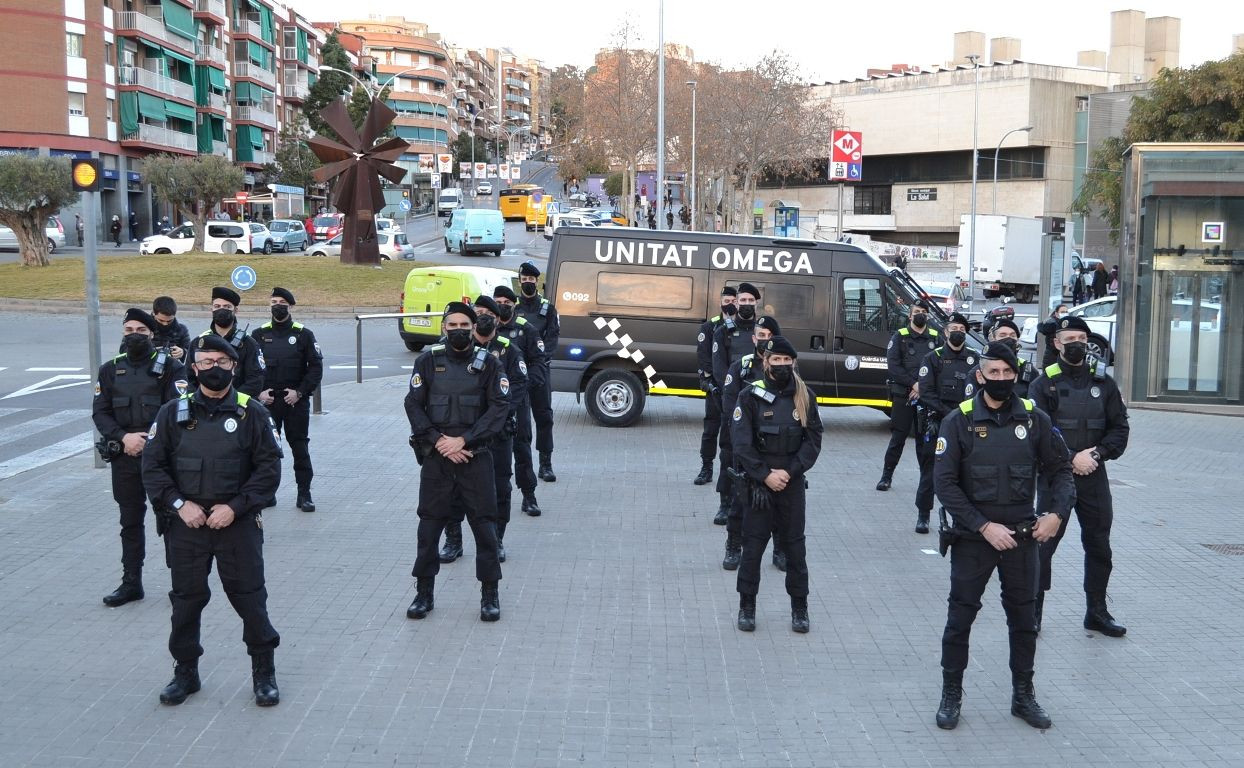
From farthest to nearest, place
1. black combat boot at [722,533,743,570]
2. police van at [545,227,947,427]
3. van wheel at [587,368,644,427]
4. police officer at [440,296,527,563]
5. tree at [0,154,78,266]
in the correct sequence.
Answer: tree at [0,154,78,266] → van wheel at [587,368,644,427] → police van at [545,227,947,427] → black combat boot at [722,533,743,570] → police officer at [440,296,527,563]

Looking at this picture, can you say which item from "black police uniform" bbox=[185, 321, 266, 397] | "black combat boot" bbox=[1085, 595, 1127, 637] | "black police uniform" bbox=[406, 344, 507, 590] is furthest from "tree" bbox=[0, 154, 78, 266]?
"black combat boot" bbox=[1085, 595, 1127, 637]

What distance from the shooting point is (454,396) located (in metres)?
7.27

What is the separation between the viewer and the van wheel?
15055 mm

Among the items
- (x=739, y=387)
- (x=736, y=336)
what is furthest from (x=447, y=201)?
(x=739, y=387)

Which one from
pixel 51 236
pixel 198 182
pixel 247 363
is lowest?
pixel 247 363

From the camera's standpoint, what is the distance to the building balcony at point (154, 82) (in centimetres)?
6016

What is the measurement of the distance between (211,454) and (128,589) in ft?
7.53

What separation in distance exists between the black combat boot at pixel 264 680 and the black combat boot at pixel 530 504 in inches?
172

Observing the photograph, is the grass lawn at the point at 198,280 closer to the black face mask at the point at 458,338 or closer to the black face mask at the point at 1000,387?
A: the black face mask at the point at 458,338

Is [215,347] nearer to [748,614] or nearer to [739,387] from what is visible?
[748,614]

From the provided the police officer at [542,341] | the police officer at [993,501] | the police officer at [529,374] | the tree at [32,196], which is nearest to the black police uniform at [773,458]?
the police officer at [993,501]

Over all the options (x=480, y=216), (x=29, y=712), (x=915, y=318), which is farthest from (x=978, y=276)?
(x=29, y=712)

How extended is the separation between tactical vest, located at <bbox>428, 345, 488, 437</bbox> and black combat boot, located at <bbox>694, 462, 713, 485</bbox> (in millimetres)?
4646

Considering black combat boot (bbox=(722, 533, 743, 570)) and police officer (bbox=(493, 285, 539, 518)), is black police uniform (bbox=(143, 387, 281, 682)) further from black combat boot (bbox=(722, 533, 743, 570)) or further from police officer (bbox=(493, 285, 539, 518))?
police officer (bbox=(493, 285, 539, 518))
